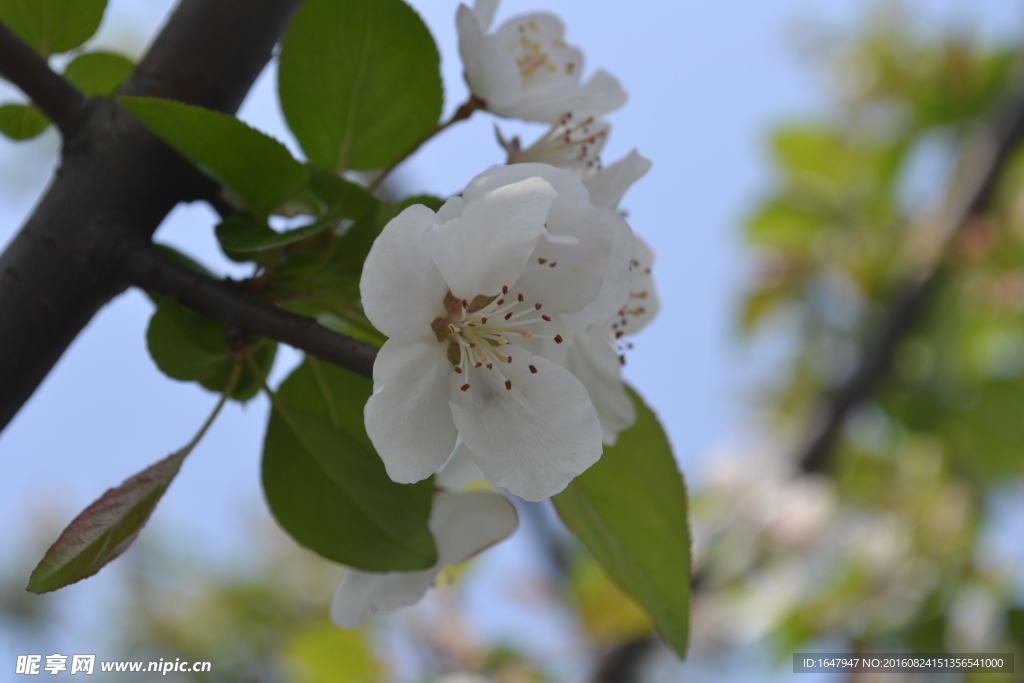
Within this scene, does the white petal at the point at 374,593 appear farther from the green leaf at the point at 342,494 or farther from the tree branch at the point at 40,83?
the tree branch at the point at 40,83

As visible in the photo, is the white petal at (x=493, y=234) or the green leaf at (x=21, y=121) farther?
the green leaf at (x=21, y=121)

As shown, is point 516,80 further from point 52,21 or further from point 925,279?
point 925,279

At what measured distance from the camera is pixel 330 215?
1.37ft

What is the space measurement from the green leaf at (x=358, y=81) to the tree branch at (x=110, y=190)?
0.07 feet

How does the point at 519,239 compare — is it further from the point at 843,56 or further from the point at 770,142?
the point at 843,56

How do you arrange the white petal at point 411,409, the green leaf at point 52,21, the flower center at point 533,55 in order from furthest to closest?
the flower center at point 533,55, the green leaf at point 52,21, the white petal at point 411,409

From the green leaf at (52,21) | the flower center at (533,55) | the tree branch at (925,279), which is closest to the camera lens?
the green leaf at (52,21)

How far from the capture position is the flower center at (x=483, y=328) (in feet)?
1.22

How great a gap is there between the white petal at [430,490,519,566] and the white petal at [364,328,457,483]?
13cm

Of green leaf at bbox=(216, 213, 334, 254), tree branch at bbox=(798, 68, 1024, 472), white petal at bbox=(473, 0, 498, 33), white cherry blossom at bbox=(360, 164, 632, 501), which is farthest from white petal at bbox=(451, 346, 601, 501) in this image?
tree branch at bbox=(798, 68, 1024, 472)

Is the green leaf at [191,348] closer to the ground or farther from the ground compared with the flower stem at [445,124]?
closer to the ground

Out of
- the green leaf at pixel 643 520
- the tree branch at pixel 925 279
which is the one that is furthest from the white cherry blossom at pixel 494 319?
the tree branch at pixel 925 279

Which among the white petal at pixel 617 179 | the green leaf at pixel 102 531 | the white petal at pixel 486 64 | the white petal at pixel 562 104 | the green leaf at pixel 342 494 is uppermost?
the white petal at pixel 486 64

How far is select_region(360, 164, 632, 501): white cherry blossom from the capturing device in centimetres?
33
